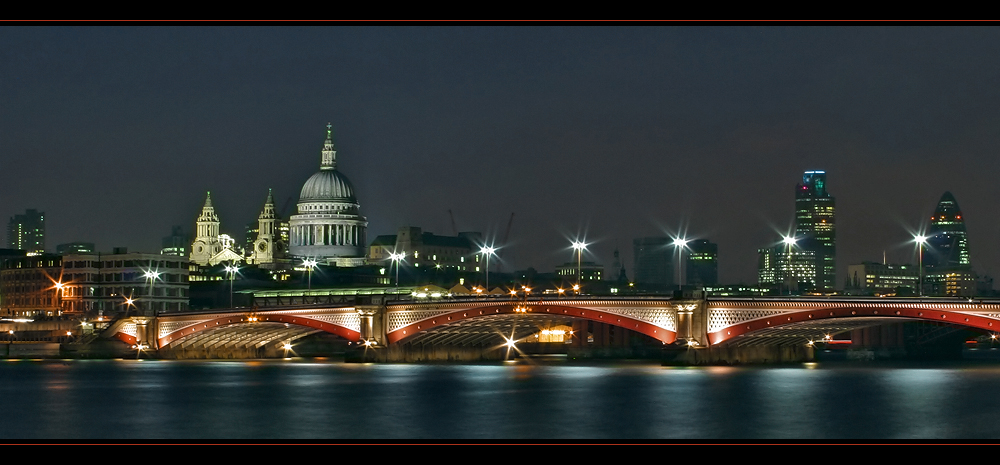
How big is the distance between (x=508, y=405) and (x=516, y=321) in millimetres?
48839

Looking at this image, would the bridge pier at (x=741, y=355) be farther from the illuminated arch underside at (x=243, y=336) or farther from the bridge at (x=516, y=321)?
the illuminated arch underside at (x=243, y=336)

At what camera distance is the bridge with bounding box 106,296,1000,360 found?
326 feet

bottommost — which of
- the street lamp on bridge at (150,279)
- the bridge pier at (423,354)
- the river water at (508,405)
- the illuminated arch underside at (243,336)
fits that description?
the river water at (508,405)

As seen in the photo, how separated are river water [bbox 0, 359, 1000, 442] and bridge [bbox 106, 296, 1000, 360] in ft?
11.7

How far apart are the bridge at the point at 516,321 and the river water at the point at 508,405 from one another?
11.7ft

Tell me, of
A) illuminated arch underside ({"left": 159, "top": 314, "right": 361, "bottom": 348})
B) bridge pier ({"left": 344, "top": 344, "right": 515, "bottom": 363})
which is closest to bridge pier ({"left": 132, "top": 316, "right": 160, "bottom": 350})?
illuminated arch underside ({"left": 159, "top": 314, "right": 361, "bottom": 348})

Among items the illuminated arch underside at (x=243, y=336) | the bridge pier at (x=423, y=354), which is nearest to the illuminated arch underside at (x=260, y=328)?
the illuminated arch underside at (x=243, y=336)

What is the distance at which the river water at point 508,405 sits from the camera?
59.5m

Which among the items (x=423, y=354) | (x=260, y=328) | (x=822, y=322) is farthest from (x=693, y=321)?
(x=260, y=328)

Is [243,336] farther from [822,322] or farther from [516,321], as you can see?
[822,322]

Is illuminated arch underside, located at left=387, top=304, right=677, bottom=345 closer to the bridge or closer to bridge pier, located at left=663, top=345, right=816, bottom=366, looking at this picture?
the bridge

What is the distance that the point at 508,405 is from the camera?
73188 mm
